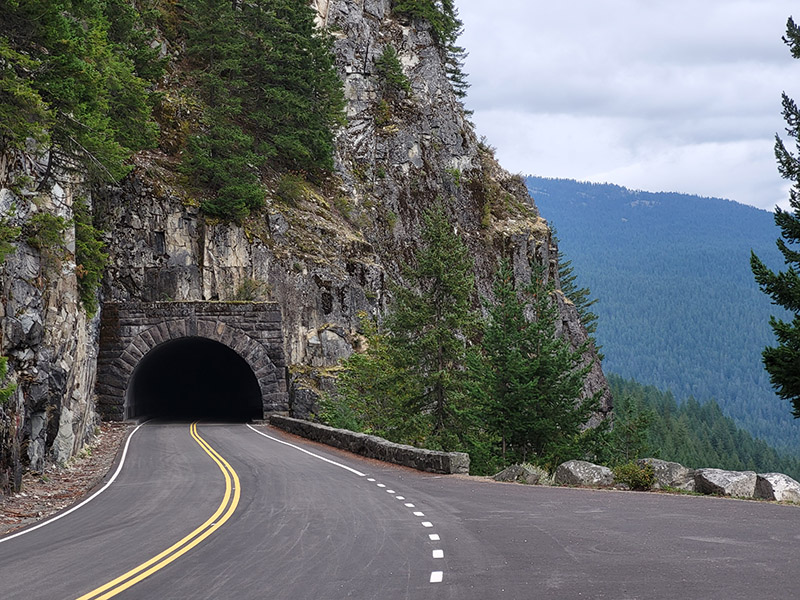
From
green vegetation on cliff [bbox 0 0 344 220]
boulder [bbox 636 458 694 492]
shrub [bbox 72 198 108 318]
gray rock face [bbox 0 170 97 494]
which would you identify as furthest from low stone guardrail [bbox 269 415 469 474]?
green vegetation on cliff [bbox 0 0 344 220]

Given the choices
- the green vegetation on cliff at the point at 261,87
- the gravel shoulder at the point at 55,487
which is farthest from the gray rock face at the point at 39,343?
the green vegetation on cliff at the point at 261,87

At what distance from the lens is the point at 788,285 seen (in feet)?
79.0

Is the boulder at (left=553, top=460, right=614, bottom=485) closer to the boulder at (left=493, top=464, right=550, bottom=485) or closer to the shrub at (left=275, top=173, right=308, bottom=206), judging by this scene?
the boulder at (left=493, top=464, right=550, bottom=485)

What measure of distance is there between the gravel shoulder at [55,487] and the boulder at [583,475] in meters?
11.9

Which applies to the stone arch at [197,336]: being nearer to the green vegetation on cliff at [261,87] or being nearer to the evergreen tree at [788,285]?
the green vegetation on cliff at [261,87]

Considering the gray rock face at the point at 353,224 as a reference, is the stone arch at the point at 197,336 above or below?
below

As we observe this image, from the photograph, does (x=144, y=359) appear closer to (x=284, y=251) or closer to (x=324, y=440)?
(x=284, y=251)

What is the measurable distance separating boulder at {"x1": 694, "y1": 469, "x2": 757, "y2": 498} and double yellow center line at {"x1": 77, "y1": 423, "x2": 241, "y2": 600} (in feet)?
34.0

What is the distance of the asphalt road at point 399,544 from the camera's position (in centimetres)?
817

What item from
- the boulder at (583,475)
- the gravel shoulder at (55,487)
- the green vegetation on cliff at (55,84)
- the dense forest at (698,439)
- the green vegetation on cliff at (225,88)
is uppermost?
the green vegetation on cliff at (225,88)

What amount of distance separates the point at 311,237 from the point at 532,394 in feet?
62.9

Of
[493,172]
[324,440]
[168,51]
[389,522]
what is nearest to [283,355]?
[324,440]

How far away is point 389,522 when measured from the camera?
12.7 metres

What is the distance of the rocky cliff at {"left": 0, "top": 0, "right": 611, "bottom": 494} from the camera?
69.8 feet
